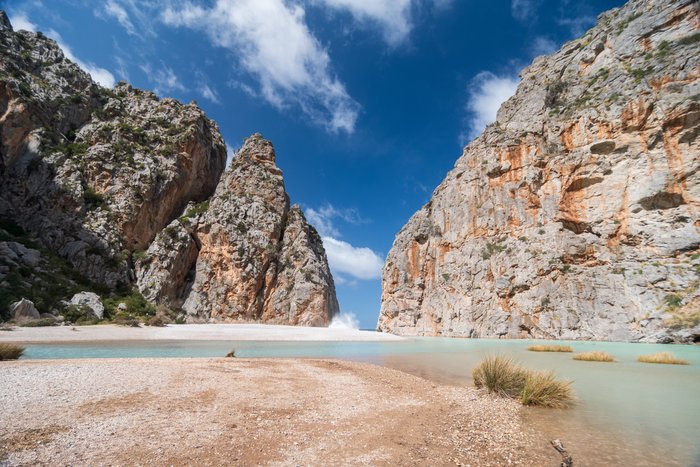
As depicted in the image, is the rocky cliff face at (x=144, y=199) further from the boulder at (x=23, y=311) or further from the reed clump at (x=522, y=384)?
the reed clump at (x=522, y=384)

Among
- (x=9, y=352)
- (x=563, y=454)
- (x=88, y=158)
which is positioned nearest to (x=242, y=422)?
(x=563, y=454)

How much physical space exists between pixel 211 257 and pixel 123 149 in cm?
2104

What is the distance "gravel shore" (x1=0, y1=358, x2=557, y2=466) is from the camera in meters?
4.59

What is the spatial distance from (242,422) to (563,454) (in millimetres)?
5226

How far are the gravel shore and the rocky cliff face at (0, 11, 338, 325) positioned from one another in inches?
Result: 1584

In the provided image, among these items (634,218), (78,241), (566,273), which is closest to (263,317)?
(78,241)

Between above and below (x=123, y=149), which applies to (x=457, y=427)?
below

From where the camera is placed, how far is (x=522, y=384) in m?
9.05

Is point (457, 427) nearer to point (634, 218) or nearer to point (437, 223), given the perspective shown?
point (634, 218)

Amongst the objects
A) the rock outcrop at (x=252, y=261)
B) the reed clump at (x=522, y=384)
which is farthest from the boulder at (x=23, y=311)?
the reed clump at (x=522, y=384)

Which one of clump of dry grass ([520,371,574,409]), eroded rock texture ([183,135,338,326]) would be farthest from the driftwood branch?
eroded rock texture ([183,135,338,326])

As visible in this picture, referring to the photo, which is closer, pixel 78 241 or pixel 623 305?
pixel 623 305

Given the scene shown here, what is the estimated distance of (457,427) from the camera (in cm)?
641

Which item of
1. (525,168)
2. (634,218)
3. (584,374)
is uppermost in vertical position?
(525,168)
